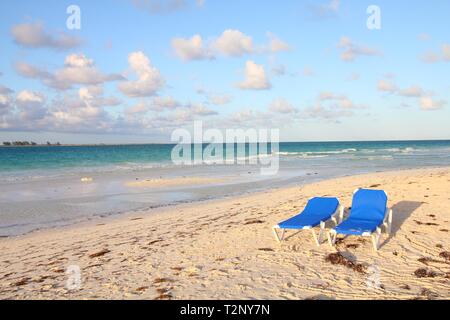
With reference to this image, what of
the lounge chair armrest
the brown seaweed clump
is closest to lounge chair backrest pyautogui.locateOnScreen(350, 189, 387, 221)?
the lounge chair armrest

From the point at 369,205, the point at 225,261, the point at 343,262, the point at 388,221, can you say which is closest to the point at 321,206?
the point at 369,205

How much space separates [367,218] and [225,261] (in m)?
3.04

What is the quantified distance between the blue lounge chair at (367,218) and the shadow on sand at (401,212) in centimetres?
23

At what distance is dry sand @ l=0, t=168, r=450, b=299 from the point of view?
197 inches

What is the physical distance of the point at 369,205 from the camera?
771cm

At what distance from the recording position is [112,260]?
21.6 ft

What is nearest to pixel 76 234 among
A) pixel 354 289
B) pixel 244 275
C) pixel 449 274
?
pixel 244 275

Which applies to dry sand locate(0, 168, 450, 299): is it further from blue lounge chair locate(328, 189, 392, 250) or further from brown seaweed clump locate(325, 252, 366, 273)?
blue lounge chair locate(328, 189, 392, 250)

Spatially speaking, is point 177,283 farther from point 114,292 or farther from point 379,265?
point 379,265

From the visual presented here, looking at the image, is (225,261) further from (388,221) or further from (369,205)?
(388,221)

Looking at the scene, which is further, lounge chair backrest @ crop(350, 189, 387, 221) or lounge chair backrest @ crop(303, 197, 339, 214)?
lounge chair backrest @ crop(303, 197, 339, 214)

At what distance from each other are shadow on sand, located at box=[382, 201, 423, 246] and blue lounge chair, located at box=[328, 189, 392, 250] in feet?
0.76

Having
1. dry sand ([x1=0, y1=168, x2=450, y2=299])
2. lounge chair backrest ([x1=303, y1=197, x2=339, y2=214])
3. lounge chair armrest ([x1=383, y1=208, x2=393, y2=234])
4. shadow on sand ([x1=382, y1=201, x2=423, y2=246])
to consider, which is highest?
lounge chair backrest ([x1=303, y1=197, x2=339, y2=214])

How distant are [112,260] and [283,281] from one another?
122 inches
